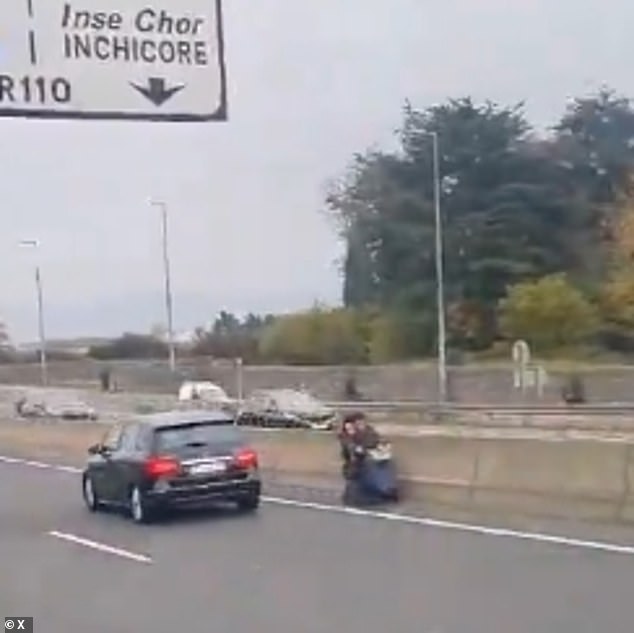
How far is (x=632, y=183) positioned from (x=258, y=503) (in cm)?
6222

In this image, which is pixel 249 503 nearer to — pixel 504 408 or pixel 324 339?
pixel 504 408

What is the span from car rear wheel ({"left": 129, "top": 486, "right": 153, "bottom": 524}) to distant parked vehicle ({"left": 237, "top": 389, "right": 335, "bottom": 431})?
2340cm

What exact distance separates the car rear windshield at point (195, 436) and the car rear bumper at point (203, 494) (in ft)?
1.94

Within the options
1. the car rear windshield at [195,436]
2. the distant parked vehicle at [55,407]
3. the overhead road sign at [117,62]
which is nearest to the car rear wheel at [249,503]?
the car rear windshield at [195,436]

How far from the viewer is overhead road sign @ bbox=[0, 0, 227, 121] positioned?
9.80 meters

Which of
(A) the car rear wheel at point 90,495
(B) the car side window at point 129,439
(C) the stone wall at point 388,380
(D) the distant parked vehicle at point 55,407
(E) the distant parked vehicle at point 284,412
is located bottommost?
(D) the distant parked vehicle at point 55,407

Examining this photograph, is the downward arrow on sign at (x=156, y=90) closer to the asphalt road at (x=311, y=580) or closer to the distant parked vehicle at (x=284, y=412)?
the asphalt road at (x=311, y=580)

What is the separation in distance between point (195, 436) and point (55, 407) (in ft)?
157

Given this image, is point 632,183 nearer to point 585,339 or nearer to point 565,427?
point 585,339

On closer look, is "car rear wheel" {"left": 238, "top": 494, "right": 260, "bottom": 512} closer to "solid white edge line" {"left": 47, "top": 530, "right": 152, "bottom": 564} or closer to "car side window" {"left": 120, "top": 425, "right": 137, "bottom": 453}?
"car side window" {"left": 120, "top": 425, "right": 137, "bottom": 453}

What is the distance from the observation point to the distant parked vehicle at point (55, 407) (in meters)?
67.2

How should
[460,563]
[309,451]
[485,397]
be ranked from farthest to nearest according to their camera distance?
[485,397] < [309,451] < [460,563]

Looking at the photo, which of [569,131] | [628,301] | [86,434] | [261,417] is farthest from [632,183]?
[86,434]

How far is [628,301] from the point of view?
7456cm
